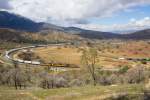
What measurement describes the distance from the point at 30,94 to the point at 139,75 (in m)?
52.9

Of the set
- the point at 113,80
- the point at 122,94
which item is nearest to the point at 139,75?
the point at 113,80

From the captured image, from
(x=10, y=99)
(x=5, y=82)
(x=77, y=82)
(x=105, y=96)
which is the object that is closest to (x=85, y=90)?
(x=105, y=96)

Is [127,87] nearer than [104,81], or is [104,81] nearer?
[127,87]

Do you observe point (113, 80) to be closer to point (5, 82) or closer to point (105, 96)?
point (5, 82)

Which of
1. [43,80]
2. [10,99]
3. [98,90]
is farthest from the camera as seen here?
[43,80]

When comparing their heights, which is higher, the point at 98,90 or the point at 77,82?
the point at 98,90

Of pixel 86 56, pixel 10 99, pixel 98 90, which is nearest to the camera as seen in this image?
pixel 10 99

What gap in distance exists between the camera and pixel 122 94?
4484 centimetres

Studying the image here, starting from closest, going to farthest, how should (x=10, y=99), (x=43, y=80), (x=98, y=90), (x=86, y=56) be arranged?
(x=10, y=99), (x=98, y=90), (x=43, y=80), (x=86, y=56)

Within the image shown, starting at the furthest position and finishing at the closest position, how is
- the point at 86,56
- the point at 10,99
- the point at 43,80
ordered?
1. the point at 86,56
2. the point at 43,80
3. the point at 10,99

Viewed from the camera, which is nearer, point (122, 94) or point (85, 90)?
point (122, 94)

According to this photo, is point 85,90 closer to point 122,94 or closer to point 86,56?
point 122,94

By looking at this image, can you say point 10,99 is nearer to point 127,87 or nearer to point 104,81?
point 127,87

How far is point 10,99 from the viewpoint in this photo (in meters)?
43.2
